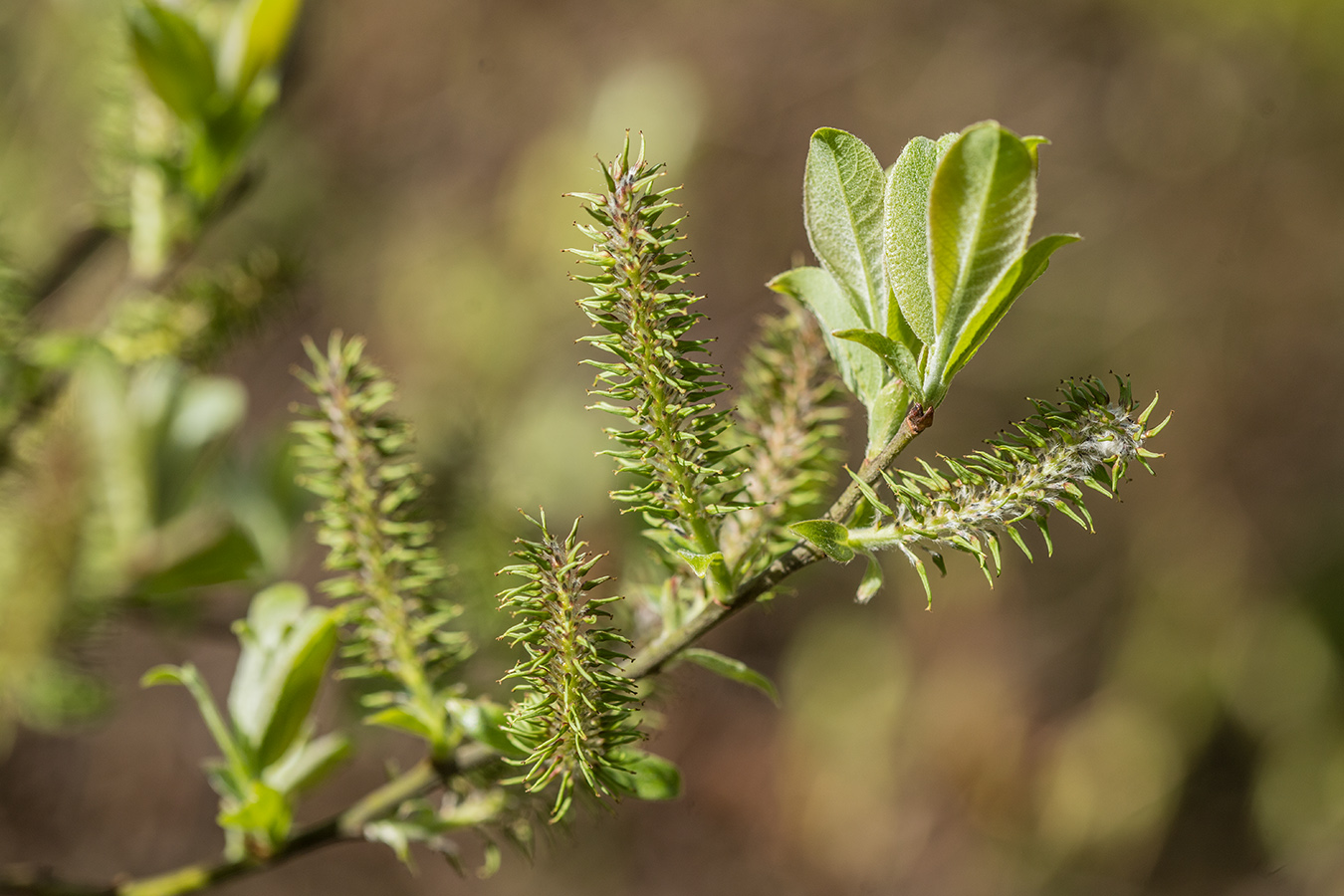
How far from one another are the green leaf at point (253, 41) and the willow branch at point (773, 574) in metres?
0.73

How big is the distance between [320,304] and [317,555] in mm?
1219

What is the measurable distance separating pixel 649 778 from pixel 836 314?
11.8 inches

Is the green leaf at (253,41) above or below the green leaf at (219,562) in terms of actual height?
above

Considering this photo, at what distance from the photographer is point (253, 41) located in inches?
34.2

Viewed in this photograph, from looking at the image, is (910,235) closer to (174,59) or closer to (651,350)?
(651,350)

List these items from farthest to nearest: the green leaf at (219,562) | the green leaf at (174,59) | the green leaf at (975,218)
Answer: the green leaf at (219,562) < the green leaf at (174,59) < the green leaf at (975,218)

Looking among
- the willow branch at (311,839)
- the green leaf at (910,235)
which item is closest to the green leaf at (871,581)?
the green leaf at (910,235)

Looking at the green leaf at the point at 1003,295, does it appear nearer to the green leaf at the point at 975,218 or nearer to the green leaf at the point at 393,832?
the green leaf at the point at 975,218

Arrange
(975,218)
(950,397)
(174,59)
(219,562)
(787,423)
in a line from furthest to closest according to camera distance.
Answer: (950,397) → (219,562) → (174,59) → (787,423) → (975,218)

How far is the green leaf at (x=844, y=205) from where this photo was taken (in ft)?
1.54

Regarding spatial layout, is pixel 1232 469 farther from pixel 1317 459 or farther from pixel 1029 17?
pixel 1029 17

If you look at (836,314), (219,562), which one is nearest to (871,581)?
(836,314)

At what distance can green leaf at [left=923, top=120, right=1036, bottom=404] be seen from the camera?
390 millimetres

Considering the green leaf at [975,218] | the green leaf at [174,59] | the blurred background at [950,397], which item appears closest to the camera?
the green leaf at [975,218]
